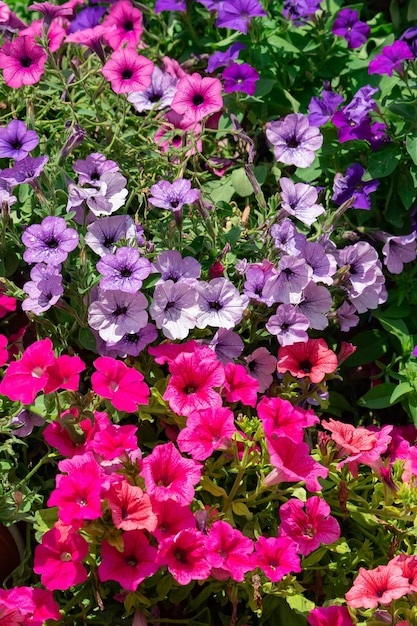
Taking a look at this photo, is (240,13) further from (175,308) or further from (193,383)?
(193,383)

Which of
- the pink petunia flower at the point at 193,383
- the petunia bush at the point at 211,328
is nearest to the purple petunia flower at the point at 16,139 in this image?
the petunia bush at the point at 211,328

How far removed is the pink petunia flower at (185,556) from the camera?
147cm

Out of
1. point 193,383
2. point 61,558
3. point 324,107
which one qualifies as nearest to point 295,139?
point 324,107

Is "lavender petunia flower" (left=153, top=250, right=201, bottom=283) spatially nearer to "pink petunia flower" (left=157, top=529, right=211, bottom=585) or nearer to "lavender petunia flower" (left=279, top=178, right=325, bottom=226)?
"lavender petunia flower" (left=279, top=178, right=325, bottom=226)

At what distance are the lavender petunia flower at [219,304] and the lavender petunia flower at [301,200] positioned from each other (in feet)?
0.73

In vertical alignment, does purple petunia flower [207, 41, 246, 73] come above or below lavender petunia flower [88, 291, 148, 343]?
above

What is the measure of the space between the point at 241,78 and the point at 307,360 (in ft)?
2.46

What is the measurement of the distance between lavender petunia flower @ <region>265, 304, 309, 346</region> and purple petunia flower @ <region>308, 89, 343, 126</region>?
0.53 m

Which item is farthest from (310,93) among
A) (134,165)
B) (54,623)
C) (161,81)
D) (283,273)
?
(54,623)

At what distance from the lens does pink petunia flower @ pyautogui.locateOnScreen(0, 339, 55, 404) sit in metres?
1.54

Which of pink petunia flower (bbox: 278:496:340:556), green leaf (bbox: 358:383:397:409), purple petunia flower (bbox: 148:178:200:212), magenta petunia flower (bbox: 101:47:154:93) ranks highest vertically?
magenta petunia flower (bbox: 101:47:154:93)

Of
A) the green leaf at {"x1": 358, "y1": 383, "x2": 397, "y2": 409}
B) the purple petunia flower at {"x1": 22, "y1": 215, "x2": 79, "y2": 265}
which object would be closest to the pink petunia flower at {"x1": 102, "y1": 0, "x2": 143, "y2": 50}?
the purple petunia flower at {"x1": 22, "y1": 215, "x2": 79, "y2": 265}

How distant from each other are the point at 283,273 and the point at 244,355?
22 cm

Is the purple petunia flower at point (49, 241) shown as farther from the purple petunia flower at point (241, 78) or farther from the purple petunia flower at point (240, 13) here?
the purple petunia flower at point (240, 13)
